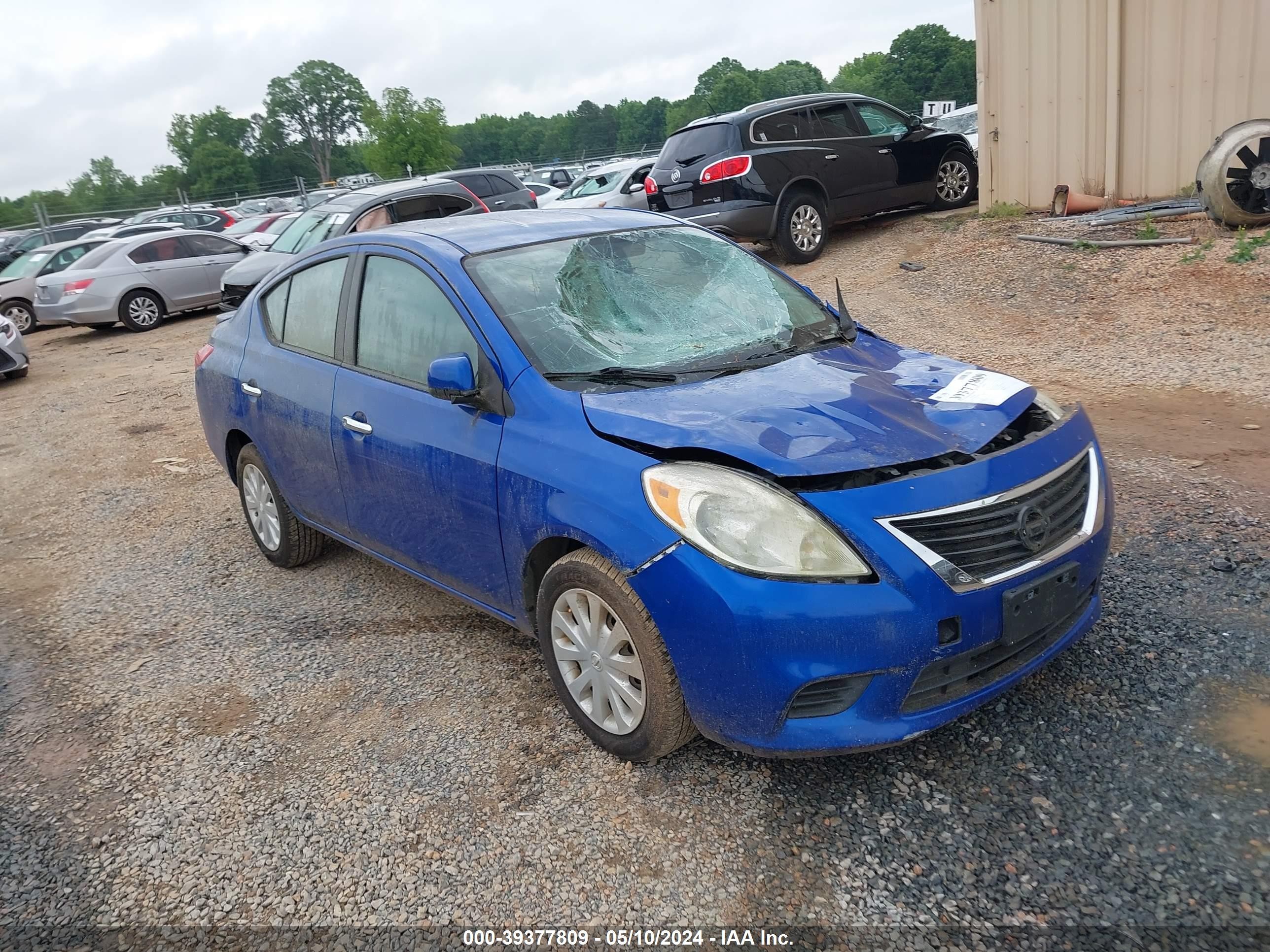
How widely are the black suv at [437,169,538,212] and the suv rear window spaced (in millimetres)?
4236

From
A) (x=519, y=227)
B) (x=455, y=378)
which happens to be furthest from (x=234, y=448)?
(x=455, y=378)

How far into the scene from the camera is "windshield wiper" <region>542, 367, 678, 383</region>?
3.45m

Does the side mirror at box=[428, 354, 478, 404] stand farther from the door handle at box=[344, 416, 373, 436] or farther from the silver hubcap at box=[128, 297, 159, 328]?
the silver hubcap at box=[128, 297, 159, 328]

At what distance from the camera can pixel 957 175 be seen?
13.1m

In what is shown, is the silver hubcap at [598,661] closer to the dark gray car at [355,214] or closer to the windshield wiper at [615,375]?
the windshield wiper at [615,375]

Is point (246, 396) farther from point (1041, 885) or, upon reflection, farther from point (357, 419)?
point (1041, 885)

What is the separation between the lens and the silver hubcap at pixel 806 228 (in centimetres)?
1174

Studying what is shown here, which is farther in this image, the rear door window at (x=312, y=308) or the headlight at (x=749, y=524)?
the rear door window at (x=312, y=308)

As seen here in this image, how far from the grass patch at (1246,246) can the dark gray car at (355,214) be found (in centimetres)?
829

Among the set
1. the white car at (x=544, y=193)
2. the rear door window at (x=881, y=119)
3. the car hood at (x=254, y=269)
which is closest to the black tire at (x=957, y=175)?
the rear door window at (x=881, y=119)

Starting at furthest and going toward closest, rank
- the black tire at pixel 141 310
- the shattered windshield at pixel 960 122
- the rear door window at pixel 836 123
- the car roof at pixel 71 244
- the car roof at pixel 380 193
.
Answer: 1. the shattered windshield at pixel 960 122
2. the car roof at pixel 71 244
3. the black tire at pixel 141 310
4. the car roof at pixel 380 193
5. the rear door window at pixel 836 123

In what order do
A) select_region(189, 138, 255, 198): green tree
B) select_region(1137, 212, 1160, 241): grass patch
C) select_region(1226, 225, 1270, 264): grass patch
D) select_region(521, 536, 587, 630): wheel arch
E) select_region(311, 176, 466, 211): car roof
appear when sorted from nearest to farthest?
select_region(521, 536, 587, 630): wheel arch, select_region(1226, 225, 1270, 264): grass patch, select_region(1137, 212, 1160, 241): grass patch, select_region(311, 176, 466, 211): car roof, select_region(189, 138, 255, 198): green tree

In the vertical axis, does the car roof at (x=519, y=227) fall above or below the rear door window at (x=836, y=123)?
above

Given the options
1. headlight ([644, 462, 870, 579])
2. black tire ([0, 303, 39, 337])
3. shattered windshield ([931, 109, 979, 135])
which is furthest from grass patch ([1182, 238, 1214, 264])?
black tire ([0, 303, 39, 337])
